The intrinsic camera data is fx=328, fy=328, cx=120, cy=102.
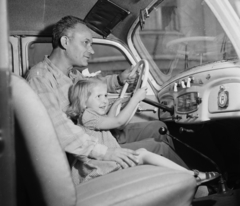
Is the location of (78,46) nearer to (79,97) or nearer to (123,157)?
(79,97)

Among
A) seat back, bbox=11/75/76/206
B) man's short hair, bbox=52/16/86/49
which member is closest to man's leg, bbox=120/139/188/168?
man's short hair, bbox=52/16/86/49

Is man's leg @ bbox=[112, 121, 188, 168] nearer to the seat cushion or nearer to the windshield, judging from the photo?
the windshield

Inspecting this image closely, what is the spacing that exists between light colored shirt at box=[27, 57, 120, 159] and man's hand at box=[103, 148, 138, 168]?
2.0 inches

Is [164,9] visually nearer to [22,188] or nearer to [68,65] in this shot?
[68,65]

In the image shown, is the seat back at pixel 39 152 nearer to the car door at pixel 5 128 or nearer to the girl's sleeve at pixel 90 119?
the car door at pixel 5 128

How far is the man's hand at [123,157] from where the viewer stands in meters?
1.54

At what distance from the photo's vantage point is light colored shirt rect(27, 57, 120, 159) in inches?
59.6

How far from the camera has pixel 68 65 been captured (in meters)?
2.27

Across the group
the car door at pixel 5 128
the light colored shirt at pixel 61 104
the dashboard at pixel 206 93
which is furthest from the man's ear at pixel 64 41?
the car door at pixel 5 128

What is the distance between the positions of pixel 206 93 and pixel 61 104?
95 cm

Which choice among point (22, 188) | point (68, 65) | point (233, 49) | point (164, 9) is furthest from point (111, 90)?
point (22, 188)

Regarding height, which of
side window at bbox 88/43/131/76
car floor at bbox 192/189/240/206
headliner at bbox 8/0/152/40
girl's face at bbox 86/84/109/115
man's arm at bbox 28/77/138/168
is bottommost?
car floor at bbox 192/189/240/206

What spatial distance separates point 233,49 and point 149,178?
114cm

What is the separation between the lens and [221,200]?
1903 mm
